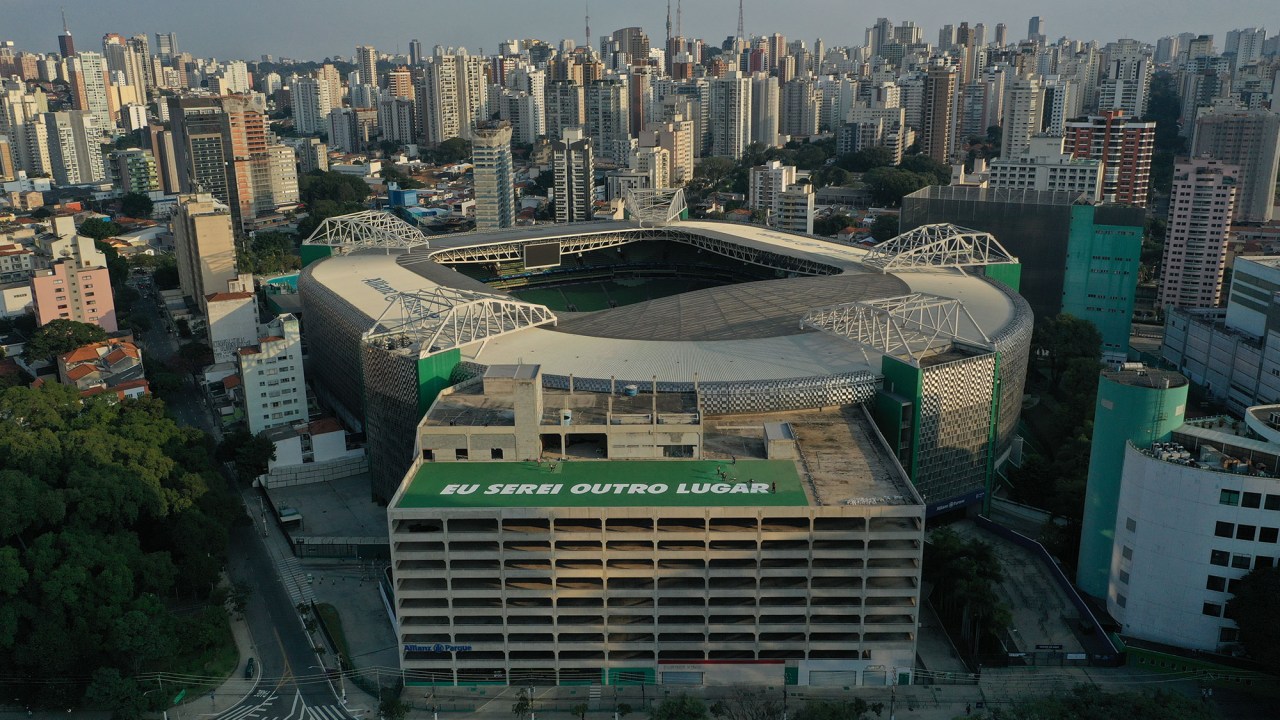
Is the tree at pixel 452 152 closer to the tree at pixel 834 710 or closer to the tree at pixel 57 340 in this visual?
the tree at pixel 57 340

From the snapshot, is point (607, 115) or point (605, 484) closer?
point (605, 484)

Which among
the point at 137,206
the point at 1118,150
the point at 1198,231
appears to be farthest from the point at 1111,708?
the point at 137,206

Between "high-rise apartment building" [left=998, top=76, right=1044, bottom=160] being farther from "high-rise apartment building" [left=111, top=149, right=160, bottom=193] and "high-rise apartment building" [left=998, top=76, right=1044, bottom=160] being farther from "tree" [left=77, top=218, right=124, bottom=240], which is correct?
"high-rise apartment building" [left=111, top=149, right=160, bottom=193]

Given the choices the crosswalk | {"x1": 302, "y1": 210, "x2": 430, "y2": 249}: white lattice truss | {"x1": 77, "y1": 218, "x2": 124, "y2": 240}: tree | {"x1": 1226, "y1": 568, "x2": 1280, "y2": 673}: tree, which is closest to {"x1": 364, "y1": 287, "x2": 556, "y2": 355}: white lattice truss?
the crosswalk

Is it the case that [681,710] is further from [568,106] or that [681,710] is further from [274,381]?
[568,106]

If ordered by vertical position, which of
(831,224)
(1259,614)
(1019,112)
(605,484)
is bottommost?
(1259,614)

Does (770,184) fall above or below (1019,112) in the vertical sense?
below
